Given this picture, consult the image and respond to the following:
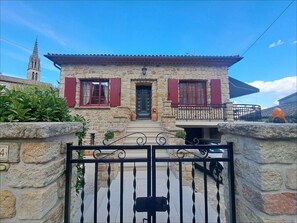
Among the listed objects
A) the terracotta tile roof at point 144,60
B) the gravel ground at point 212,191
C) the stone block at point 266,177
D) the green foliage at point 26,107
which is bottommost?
the gravel ground at point 212,191

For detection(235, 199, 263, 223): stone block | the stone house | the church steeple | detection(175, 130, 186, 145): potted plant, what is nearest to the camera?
detection(235, 199, 263, 223): stone block

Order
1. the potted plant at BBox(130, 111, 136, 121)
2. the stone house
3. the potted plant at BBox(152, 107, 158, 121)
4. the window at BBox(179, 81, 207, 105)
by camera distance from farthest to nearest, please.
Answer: the window at BBox(179, 81, 207, 105)
the potted plant at BBox(152, 107, 158, 121)
the potted plant at BBox(130, 111, 136, 121)
the stone house

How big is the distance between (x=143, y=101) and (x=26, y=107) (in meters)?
9.74

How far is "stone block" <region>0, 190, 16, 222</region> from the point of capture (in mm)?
1007

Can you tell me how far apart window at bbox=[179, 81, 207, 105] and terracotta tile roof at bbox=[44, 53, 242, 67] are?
4.47 feet

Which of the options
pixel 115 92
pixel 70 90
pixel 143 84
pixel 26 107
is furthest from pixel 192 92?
pixel 26 107

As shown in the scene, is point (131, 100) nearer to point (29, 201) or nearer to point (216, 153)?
point (216, 153)

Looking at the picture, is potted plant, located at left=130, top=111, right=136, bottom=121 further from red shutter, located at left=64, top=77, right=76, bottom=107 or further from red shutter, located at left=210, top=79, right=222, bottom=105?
red shutter, located at left=210, top=79, right=222, bottom=105

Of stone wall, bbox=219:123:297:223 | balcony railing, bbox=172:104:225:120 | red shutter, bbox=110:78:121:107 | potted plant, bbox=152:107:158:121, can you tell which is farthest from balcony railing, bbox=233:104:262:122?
stone wall, bbox=219:123:297:223

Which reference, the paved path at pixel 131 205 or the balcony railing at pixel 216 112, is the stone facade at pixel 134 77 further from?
the paved path at pixel 131 205

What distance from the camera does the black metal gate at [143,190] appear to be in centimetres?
146

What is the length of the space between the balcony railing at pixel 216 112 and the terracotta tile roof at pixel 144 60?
3036mm

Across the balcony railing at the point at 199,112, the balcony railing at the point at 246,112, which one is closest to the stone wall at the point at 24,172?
the balcony railing at the point at 199,112

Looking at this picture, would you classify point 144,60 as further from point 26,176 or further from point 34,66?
point 34,66
